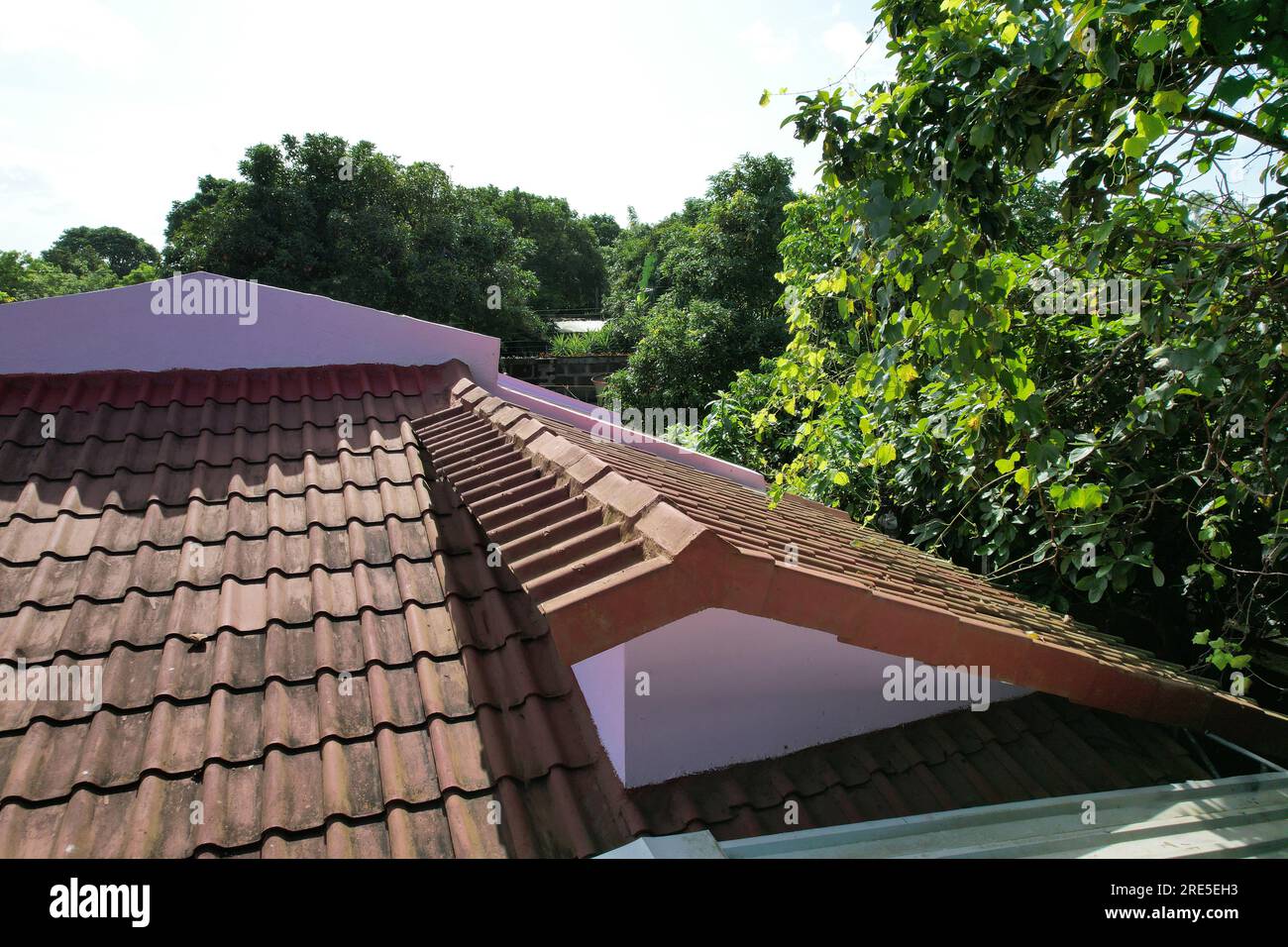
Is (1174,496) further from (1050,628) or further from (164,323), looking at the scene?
(164,323)

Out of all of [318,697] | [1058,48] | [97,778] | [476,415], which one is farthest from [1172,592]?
[97,778]

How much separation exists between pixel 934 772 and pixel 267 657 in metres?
2.62

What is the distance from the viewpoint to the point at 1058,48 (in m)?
2.70

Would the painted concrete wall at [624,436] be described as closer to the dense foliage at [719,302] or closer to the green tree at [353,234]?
the dense foliage at [719,302]

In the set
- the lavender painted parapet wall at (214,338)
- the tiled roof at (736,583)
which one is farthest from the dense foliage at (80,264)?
the tiled roof at (736,583)

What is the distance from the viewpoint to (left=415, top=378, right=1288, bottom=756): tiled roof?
2.20 m

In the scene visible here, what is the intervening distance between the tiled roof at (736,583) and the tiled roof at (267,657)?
547 mm

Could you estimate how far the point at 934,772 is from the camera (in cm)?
293

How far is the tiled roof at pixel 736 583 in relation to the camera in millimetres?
2201

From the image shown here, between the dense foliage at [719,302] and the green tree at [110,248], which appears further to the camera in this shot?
the green tree at [110,248]

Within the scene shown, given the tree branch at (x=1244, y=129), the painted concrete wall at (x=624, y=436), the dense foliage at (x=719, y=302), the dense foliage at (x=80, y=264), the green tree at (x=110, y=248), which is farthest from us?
the green tree at (x=110, y=248)

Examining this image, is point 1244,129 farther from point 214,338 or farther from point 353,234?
point 353,234

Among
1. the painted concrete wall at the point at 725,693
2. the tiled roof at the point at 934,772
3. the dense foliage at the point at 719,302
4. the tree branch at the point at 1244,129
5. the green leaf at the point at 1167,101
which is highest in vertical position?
the dense foliage at the point at 719,302
